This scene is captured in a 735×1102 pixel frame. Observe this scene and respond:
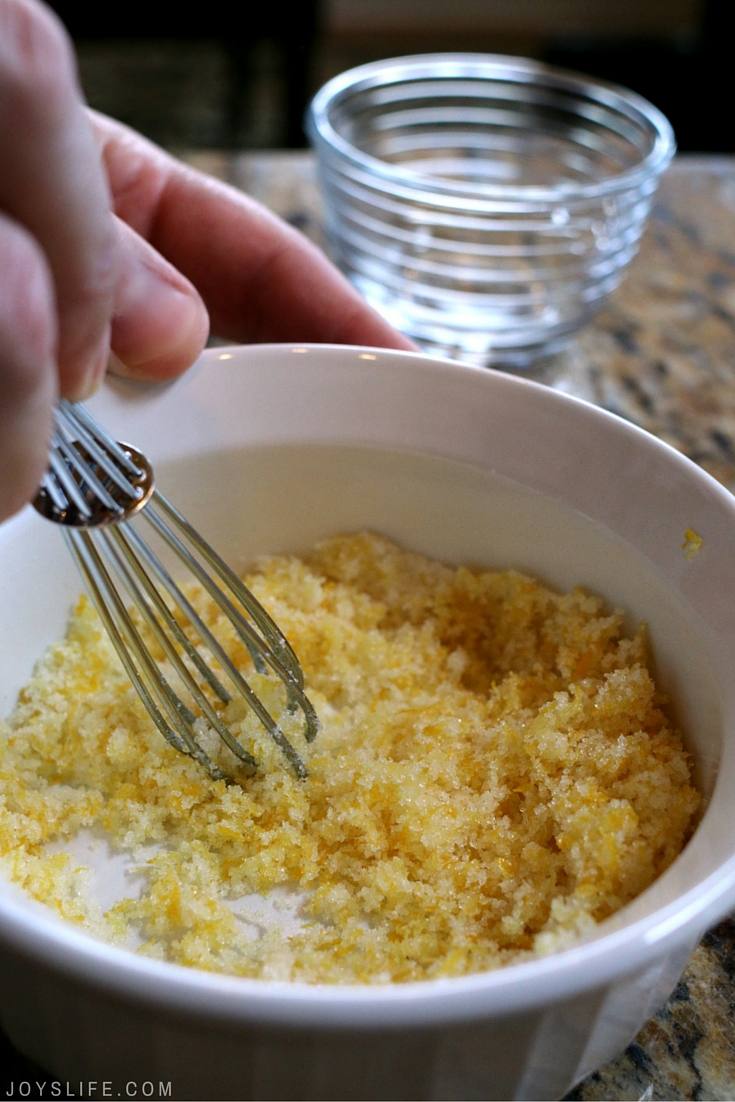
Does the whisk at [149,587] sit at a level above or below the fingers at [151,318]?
below

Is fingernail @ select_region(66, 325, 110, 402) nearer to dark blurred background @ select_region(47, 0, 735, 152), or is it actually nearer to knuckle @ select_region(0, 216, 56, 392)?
knuckle @ select_region(0, 216, 56, 392)

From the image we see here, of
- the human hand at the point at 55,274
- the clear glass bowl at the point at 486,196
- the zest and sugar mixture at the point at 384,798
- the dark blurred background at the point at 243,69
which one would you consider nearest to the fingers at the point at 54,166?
the human hand at the point at 55,274

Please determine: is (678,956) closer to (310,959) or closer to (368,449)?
(310,959)

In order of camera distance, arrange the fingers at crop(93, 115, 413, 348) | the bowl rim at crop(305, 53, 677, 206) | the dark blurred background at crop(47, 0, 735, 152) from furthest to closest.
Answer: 1. the dark blurred background at crop(47, 0, 735, 152)
2. the bowl rim at crop(305, 53, 677, 206)
3. the fingers at crop(93, 115, 413, 348)

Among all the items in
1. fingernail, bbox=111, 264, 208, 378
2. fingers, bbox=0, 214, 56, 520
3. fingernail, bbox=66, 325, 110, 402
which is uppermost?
fingers, bbox=0, 214, 56, 520

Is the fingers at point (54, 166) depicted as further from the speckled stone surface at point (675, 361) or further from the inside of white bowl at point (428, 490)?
the speckled stone surface at point (675, 361)

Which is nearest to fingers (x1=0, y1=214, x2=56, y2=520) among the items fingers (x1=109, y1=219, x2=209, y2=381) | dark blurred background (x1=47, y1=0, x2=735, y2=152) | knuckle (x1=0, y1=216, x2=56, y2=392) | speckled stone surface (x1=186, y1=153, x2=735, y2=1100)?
knuckle (x1=0, y1=216, x2=56, y2=392)

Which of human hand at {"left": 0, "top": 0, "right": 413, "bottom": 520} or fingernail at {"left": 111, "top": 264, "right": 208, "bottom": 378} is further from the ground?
human hand at {"left": 0, "top": 0, "right": 413, "bottom": 520}

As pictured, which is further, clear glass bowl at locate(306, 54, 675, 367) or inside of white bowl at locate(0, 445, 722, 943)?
clear glass bowl at locate(306, 54, 675, 367)
